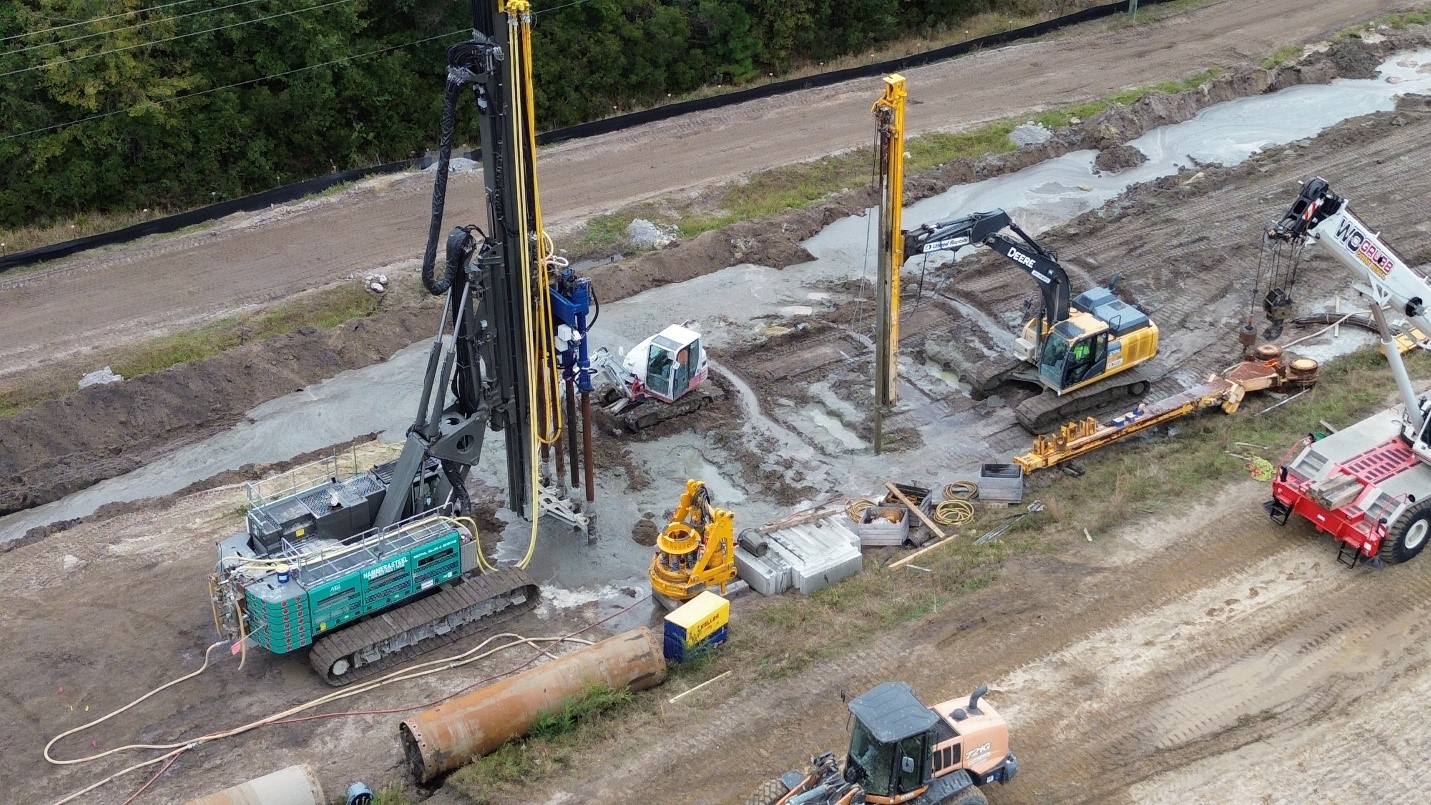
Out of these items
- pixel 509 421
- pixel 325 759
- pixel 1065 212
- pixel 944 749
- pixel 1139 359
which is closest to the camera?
pixel 944 749

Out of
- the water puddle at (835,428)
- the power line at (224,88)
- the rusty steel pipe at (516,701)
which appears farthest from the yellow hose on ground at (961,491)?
the power line at (224,88)

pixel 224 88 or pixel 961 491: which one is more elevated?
pixel 224 88

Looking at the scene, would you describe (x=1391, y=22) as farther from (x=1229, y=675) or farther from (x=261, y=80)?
(x=261, y=80)

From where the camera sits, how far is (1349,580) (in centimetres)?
2353

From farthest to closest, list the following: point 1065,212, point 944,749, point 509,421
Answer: point 1065,212, point 509,421, point 944,749

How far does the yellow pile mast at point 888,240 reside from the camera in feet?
86.6

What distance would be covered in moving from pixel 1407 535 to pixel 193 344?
26.2 m

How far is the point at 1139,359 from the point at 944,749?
15.1 metres

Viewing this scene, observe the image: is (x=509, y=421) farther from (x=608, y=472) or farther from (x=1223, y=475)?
(x=1223, y=475)

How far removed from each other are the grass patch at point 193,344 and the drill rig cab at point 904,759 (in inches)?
788

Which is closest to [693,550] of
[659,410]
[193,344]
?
[659,410]

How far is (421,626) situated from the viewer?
2306 centimetres

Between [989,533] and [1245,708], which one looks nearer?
[1245,708]

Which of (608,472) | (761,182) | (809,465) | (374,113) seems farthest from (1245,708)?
(374,113)
